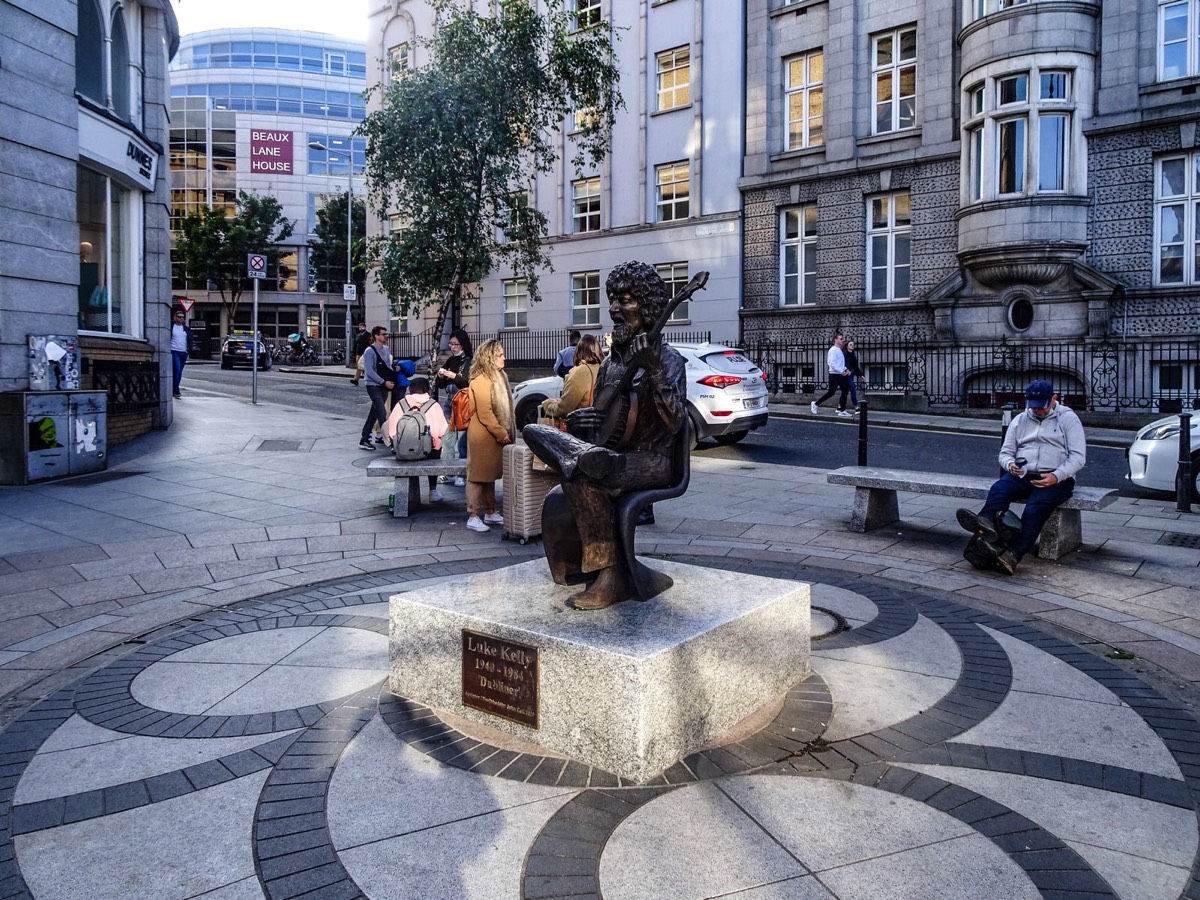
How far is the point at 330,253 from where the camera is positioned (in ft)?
185

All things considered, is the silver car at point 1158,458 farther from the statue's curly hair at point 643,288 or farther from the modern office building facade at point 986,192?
the modern office building facade at point 986,192

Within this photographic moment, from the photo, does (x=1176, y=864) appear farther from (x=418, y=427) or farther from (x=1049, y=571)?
(x=418, y=427)

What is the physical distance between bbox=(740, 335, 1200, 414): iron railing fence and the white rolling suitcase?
51.9 ft

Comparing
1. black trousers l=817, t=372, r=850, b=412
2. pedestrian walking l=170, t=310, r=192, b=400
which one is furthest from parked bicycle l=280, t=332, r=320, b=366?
black trousers l=817, t=372, r=850, b=412

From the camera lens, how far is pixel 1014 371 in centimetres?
2198

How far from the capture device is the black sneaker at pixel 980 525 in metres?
7.07

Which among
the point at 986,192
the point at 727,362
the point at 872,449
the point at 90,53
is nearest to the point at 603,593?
the point at 727,362

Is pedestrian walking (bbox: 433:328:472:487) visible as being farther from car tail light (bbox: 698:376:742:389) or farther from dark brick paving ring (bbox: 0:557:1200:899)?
dark brick paving ring (bbox: 0:557:1200:899)

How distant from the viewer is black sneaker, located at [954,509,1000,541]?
278 inches

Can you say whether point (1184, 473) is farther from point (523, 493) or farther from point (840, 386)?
point (840, 386)

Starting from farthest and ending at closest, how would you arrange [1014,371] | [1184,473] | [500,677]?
[1014,371] < [1184,473] < [500,677]

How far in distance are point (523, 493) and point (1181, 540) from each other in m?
5.95

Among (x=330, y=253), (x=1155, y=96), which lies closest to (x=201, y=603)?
(x=1155, y=96)

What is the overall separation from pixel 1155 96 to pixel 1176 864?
22669 millimetres
